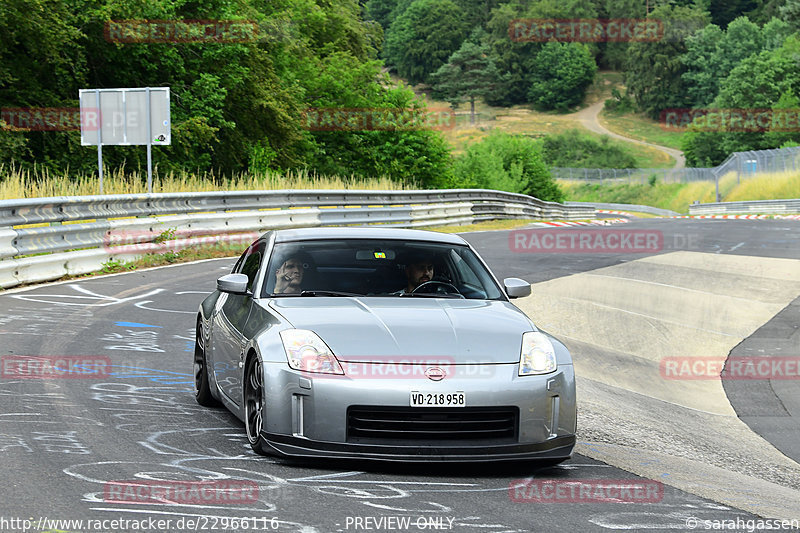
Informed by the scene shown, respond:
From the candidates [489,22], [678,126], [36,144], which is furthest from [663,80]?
[36,144]

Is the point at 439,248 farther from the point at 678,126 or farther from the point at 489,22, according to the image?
the point at 489,22

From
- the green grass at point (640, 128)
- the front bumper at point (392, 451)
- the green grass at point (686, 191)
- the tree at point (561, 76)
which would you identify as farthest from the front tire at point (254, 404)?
the tree at point (561, 76)

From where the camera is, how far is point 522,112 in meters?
183

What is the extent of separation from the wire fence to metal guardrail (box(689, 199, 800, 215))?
13.4 ft

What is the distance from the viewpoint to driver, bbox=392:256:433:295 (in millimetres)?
7157

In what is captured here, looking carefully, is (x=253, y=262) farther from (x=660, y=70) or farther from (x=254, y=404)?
(x=660, y=70)

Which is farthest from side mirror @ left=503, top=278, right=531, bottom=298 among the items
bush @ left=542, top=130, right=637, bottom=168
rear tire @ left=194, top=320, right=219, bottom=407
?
bush @ left=542, top=130, right=637, bottom=168

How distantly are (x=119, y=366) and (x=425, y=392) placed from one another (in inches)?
160

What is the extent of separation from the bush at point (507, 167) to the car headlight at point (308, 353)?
50.9m

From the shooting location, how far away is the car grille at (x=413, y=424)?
18.5 feet

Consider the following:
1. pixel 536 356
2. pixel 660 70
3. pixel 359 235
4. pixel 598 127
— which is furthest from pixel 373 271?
pixel 660 70

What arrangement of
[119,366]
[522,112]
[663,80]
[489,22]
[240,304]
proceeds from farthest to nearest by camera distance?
1. [489,22]
2. [522,112]
3. [663,80]
4. [119,366]
5. [240,304]

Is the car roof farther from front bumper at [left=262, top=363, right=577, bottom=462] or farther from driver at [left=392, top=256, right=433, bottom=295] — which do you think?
front bumper at [left=262, top=363, right=577, bottom=462]

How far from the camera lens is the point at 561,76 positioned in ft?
597
